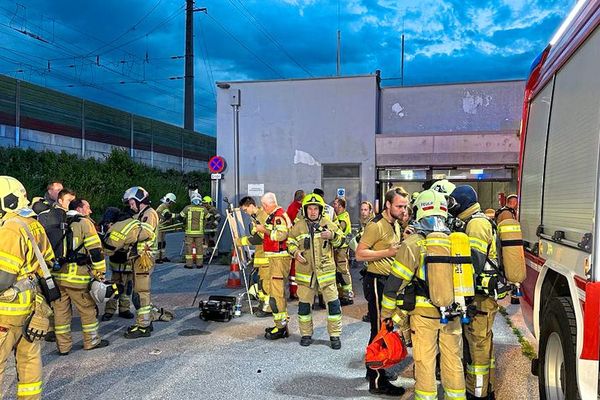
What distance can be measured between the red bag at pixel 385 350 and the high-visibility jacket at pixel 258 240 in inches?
147

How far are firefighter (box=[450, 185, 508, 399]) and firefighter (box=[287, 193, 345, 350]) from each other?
76.9 inches

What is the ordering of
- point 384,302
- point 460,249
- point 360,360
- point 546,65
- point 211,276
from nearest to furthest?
1. point 460,249
2. point 384,302
3. point 546,65
4. point 360,360
5. point 211,276

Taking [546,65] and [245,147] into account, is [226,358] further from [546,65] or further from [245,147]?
[245,147]

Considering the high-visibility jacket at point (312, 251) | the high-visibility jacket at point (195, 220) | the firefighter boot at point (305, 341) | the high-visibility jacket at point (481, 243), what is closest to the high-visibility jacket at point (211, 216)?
the high-visibility jacket at point (195, 220)

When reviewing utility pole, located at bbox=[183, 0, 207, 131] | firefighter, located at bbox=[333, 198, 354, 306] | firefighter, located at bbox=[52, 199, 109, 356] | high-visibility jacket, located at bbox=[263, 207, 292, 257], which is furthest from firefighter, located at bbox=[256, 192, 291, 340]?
utility pole, located at bbox=[183, 0, 207, 131]

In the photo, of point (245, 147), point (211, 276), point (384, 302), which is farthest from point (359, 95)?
point (384, 302)

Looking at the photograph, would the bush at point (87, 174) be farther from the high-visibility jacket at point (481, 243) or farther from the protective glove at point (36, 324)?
the high-visibility jacket at point (481, 243)

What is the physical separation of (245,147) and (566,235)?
11.5 m

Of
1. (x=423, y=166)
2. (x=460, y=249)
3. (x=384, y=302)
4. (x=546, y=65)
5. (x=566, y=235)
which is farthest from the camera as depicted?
(x=423, y=166)

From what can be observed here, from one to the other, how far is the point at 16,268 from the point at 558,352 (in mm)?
3842

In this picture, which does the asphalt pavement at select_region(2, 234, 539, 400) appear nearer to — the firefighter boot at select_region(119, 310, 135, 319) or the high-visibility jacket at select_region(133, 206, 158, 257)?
the firefighter boot at select_region(119, 310, 135, 319)

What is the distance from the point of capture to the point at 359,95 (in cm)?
1305

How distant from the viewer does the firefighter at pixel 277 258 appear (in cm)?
624

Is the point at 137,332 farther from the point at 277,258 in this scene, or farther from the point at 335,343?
the point at 335,343
